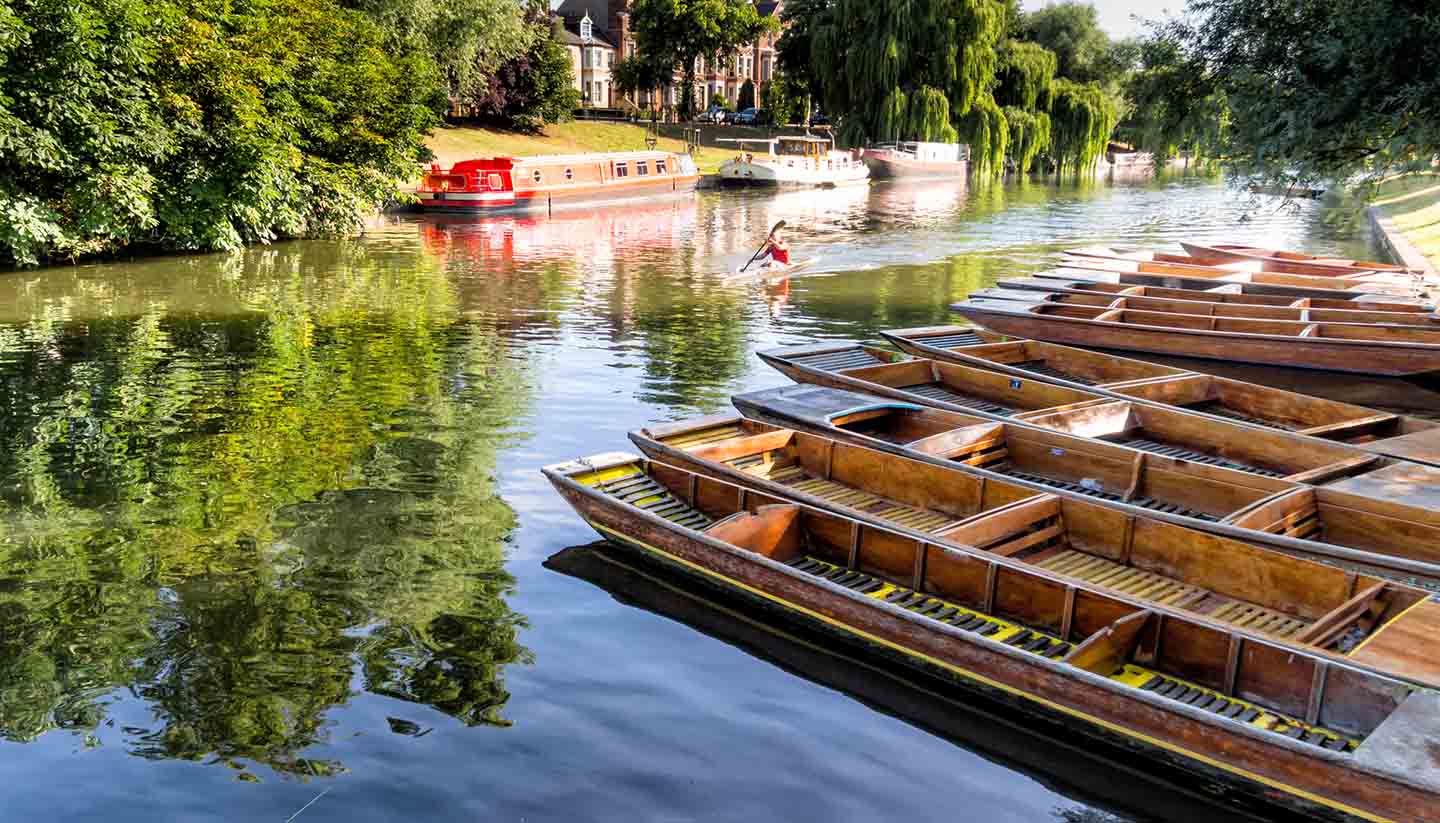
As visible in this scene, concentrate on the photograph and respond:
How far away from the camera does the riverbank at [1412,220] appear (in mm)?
26141

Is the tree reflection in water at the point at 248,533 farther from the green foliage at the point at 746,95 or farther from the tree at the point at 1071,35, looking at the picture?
the green foliage at the point at 746,95

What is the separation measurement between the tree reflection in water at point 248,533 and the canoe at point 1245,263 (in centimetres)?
1222

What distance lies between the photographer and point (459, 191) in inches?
1508

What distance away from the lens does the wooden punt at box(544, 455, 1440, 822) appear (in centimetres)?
580

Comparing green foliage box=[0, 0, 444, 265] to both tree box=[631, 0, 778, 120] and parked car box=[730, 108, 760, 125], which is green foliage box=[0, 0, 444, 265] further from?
parked car box=[730, 108, 760, 125]

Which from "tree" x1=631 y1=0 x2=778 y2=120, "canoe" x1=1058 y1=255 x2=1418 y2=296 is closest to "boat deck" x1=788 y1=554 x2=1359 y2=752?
"canoe" x1=1058 y1=255 x2=1418 y2=296

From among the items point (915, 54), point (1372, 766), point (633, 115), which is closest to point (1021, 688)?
point (1372, 766)

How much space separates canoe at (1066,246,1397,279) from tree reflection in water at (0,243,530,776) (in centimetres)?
1222

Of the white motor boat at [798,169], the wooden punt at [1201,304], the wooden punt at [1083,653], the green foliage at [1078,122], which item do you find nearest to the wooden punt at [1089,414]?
the wooden punt at [1083,653]

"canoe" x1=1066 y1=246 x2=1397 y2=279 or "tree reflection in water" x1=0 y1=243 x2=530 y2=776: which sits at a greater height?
"canoe" x1=1066 y1=246 x2=1397 y2=279

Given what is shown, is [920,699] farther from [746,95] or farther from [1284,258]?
[746,95]

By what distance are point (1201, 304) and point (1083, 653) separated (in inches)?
474

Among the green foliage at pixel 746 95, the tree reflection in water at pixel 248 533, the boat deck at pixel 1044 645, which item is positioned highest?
the green foliage at pixel 746 95

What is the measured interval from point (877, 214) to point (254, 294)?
25.9 metres
